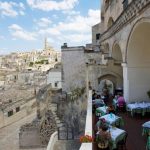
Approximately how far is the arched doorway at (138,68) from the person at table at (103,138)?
6.45m

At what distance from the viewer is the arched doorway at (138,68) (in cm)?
1495

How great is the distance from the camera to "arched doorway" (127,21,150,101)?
14953 mm

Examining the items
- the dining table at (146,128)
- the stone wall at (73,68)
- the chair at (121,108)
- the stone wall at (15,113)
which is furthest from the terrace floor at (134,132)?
the stone wall at (15,113)

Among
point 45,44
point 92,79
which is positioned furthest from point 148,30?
point 45,44

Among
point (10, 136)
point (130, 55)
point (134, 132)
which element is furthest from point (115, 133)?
point (10, 136)

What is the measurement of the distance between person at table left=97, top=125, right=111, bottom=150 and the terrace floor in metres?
0.55

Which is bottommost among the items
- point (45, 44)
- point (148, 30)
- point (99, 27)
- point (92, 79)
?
point (92, 79)

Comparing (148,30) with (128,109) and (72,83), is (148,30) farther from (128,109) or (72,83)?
(72,83)

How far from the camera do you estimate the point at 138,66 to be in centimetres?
1562

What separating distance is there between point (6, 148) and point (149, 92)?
1708cm

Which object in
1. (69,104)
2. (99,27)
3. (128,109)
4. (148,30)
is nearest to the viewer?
(148,30)

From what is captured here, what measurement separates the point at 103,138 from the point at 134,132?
3022mm

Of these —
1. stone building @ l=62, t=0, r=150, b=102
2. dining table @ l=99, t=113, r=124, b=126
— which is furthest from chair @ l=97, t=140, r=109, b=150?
stone building @ l=62, t=0, r=150, b=102

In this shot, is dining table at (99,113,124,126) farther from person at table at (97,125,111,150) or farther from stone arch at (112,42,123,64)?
stone arch at (112,42,123,64)
